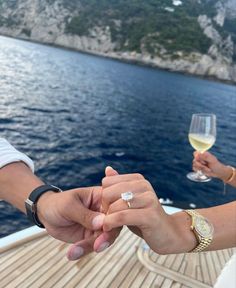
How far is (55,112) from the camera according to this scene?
2373cm

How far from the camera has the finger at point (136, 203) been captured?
1.20 meters

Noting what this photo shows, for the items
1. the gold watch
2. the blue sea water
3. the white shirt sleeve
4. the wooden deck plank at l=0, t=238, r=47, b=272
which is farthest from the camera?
the blue sea water

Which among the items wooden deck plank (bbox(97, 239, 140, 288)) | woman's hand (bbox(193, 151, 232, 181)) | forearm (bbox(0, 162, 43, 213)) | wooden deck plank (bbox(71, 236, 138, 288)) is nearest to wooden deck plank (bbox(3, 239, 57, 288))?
wooden deck plank (bbox(71, 236, 138, 288))

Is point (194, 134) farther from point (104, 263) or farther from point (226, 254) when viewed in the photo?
point (226, 254)

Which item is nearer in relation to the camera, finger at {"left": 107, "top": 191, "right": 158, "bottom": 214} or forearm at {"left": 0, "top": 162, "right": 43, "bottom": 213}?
finger at {"left": 107, "top": 191, "right": 158, "bottom": 214}

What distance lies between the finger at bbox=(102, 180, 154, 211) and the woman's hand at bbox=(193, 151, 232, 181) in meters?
1.54

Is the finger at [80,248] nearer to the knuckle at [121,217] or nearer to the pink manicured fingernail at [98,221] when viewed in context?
the pink manicured fingernail at [98,221]

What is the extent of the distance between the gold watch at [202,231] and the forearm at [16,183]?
0.70 m

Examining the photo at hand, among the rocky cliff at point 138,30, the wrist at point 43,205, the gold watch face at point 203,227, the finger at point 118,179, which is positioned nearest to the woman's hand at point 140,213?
the finger at point 118,179

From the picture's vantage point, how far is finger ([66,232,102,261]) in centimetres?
135

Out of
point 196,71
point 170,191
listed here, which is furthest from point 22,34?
point 170,191

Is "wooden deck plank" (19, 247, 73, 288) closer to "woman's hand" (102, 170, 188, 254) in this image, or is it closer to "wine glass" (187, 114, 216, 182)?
"wine glass" (187, 114, 216, 182)

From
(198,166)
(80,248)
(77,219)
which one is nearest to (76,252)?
(80,248)

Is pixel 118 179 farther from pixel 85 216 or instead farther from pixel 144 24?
pixel 144 24
